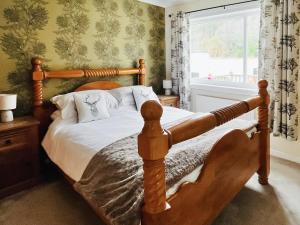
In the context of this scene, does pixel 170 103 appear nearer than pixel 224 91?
No

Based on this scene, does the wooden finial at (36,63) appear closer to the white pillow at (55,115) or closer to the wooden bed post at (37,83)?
the wooden bed post at (37,83)

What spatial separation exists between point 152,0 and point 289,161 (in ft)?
9.88

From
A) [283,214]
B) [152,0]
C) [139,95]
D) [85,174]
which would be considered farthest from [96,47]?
[283,214]

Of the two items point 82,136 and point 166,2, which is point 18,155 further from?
point 166,2

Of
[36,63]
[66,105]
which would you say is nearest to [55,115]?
[66,105]

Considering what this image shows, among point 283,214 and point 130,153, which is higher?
point 130,153

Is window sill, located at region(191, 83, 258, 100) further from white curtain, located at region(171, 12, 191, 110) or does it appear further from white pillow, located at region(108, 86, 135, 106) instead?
white pillow, located at region(108, 86, 135, 106)

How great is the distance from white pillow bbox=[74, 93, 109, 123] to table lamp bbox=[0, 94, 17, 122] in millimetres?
617

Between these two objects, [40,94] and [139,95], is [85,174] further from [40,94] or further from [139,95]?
[139,95]

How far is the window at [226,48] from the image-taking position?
11.0ft

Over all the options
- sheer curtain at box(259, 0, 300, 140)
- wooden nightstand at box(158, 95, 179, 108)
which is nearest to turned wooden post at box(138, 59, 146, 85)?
wooden nightstand at box(158, 95, 179, 108)

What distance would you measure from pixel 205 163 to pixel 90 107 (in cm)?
161

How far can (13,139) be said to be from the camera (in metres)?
2.39

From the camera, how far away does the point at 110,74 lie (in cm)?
338
